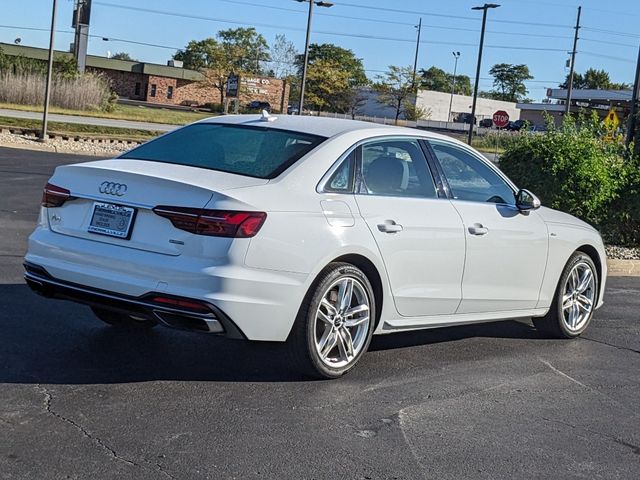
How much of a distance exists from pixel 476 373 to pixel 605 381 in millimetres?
949

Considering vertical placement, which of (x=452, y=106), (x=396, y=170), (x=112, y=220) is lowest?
(x=112, y=220)

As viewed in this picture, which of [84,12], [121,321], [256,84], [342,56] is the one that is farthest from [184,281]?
[342,56]

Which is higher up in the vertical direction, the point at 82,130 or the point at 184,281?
the point at 82,130

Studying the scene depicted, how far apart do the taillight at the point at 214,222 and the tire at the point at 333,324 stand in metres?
0.64

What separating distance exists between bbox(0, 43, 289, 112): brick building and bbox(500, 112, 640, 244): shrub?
70.7 metres

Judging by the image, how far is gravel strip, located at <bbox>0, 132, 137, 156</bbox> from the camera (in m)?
30.0

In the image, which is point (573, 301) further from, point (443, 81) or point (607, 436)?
point (443, 81)

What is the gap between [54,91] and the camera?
51312 mm

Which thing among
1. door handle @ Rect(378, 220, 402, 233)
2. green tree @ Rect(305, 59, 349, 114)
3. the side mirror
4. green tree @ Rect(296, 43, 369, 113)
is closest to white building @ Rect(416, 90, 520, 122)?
green tree @ Rect(296, 43, 369, 113)

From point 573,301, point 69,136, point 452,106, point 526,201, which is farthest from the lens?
point 452,106

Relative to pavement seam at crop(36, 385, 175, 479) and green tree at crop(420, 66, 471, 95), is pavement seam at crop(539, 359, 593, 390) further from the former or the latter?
green tree at crop(420, 66, 471, 95)

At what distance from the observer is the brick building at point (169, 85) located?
86625 millimetres

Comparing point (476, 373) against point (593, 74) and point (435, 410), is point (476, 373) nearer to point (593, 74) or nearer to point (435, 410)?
point (435, 410)

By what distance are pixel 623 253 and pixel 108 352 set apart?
9.40 metres
